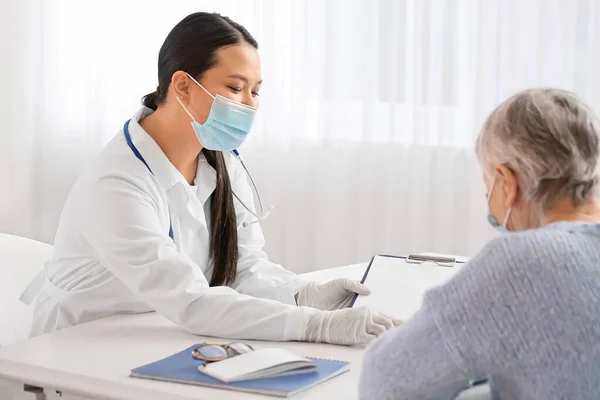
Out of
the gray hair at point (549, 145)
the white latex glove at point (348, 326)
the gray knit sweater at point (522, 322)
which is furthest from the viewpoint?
the white latex glove at point (348, 326)

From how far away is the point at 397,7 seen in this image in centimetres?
316

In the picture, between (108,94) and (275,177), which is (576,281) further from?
(108,94)

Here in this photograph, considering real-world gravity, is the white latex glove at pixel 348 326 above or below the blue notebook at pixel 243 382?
below

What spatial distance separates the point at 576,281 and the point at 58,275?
137 cm

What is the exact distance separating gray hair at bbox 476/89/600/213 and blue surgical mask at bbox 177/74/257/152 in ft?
3.27

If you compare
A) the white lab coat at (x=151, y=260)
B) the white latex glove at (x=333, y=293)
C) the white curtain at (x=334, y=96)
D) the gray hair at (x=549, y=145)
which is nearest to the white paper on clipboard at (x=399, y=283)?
the white latex glove at (x=333, y=293)

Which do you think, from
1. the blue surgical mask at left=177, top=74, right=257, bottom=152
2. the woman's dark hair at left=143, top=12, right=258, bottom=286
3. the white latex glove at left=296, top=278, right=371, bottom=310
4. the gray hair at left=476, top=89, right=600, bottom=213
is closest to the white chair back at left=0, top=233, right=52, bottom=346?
the woman's dark hair at left=143, top=12, right=258, bottom=286

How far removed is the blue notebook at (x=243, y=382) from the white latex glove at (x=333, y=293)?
482 millimetres

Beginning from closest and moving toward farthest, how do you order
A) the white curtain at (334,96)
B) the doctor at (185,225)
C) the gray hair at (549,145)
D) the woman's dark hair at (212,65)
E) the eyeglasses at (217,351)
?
the gray hair at (549,145) → the eyeglasses at (217,351) → the doctor at (185,225) → the woman's dark hair at (212,65) → the white curtain at (334,96)

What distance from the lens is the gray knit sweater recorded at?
955 mm

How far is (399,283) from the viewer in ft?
6.30

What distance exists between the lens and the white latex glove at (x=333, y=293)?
1837mm

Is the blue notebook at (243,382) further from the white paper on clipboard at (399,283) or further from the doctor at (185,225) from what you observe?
the white paper on clipboard at (399,283)

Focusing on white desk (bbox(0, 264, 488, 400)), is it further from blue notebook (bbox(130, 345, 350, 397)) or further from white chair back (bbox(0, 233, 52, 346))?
A: white chair back (bbox(0, 233, 52, 346))
